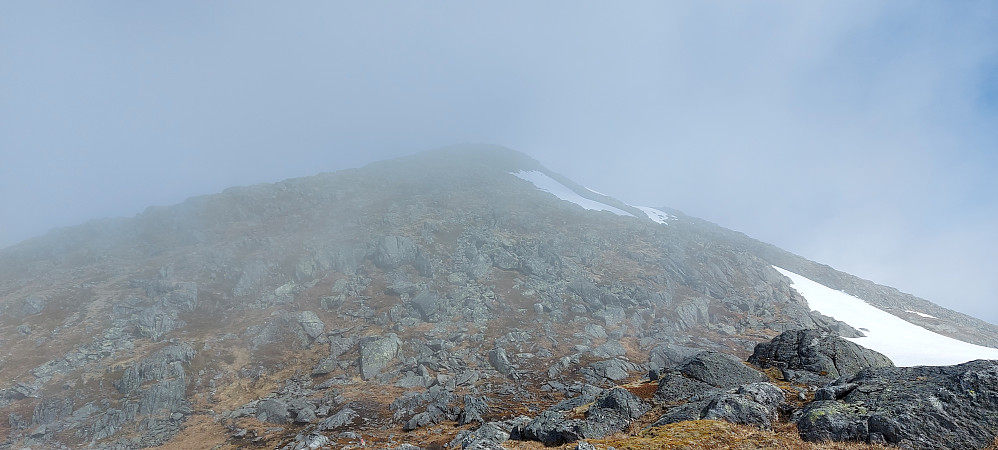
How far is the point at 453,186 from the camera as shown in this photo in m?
93.2

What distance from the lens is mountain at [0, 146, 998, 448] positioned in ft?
83.4

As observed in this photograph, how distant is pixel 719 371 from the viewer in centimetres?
2344

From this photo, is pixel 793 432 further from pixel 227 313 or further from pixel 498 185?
pixel 498 185

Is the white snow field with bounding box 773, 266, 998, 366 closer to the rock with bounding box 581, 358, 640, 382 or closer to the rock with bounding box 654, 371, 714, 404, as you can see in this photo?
the rock with bounding box 581, 358, 640, 382

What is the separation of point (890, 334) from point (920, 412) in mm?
54876

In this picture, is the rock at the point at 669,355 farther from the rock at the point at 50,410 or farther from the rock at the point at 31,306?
the rock at the point at 31,306

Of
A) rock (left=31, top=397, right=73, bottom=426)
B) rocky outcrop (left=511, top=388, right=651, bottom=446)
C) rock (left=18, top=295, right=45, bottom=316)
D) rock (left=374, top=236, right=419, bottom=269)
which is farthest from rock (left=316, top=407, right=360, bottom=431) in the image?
rock (left=18, top=295, right=45, bottom=316)

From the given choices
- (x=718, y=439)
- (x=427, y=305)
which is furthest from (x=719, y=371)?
(x=427, y=305)

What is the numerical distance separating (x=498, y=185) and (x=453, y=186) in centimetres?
1189

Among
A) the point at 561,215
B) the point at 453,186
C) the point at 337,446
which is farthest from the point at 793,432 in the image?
the point at 453,186

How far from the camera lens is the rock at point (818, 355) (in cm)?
2408

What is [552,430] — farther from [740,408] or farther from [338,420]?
[338,420]

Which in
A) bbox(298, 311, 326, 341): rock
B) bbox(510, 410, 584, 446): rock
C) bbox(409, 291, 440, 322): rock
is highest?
bbox(510, 410, 584, 446): rock

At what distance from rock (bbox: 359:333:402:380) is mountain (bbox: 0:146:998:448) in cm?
20
